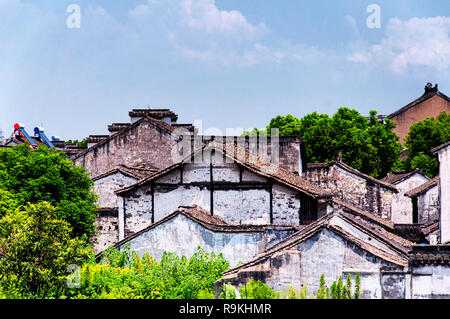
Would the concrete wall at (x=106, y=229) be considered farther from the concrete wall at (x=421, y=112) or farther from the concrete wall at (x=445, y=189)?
the concrete wall at (x=421, y=112)

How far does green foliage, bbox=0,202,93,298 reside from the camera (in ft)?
54.2

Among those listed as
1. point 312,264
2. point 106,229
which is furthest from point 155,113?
point 312,264

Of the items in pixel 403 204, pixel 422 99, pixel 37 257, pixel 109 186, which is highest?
pixel 422 99

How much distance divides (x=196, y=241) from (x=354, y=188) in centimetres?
1948

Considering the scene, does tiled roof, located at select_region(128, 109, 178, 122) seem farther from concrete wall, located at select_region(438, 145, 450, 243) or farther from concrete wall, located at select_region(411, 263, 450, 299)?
concrete wall, located at select_region(411, 263, 450, 299)

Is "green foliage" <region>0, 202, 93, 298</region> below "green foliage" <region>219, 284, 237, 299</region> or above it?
above

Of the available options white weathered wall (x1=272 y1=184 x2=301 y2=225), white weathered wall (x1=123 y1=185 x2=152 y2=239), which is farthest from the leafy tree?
white weathered wall (x1=272 y1=184 x2=301 y2=225)

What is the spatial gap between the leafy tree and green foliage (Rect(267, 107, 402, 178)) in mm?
26694

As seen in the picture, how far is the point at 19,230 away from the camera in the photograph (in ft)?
56.0

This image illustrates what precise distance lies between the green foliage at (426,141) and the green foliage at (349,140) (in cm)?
156

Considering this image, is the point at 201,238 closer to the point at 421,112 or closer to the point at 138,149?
the point at 138,149

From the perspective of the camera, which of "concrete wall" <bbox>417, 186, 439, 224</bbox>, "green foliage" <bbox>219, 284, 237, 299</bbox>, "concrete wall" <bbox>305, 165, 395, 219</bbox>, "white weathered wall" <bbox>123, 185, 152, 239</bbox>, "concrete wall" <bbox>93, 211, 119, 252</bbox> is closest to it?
"green foliage" <bbox>219, 284, 237, 299</bbox>

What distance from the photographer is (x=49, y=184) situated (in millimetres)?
25312
